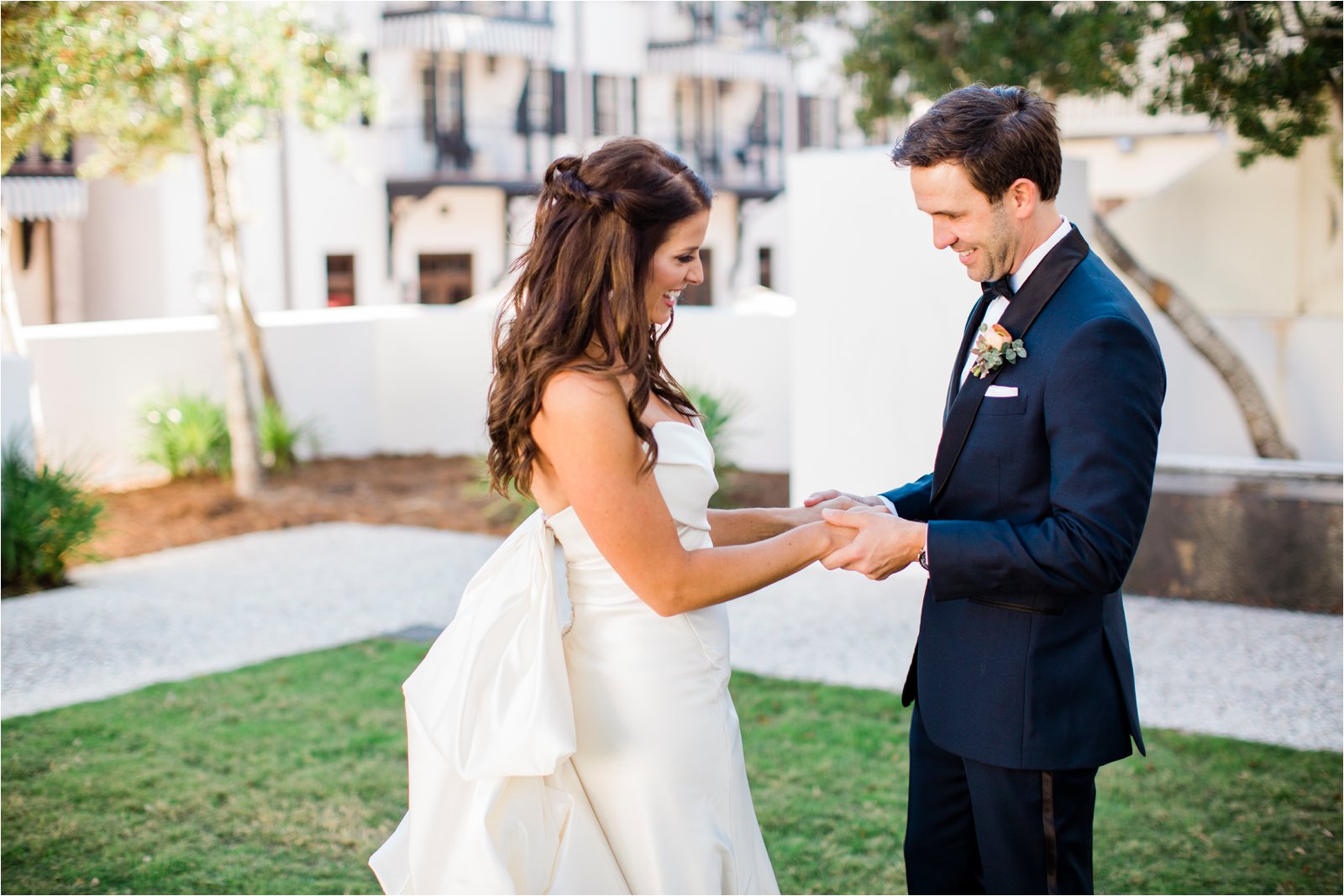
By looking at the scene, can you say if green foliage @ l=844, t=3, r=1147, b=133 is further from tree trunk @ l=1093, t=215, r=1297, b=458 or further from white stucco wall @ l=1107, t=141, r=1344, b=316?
white stucco wall @ l=1107, t=141, r=1344, b=316

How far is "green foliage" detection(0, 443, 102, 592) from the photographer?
827 cm

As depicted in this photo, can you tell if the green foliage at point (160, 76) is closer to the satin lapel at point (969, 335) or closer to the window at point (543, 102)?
the satin lapel at point (969, 335)

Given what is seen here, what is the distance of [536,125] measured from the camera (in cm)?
2711

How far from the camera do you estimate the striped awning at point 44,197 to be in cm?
1781

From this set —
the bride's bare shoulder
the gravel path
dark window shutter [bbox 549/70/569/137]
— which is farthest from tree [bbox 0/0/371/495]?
dark window shutter [bbox 549/70/569/137]

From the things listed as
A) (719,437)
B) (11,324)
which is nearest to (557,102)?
(719,437)

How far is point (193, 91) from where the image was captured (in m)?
10.1

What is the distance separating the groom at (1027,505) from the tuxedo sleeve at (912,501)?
0.25 metres

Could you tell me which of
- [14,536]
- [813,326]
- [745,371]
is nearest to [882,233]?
[813,326]

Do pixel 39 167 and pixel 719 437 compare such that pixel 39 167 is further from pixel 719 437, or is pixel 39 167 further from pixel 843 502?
pixel 843 502

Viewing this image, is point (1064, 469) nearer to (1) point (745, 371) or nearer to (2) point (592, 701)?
(2) point (592, 701)

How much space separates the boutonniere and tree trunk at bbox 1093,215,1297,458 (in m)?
7.59

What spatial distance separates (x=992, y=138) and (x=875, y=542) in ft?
2.78

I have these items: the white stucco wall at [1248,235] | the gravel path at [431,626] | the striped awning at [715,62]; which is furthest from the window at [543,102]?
the gravel path at [431,626]
